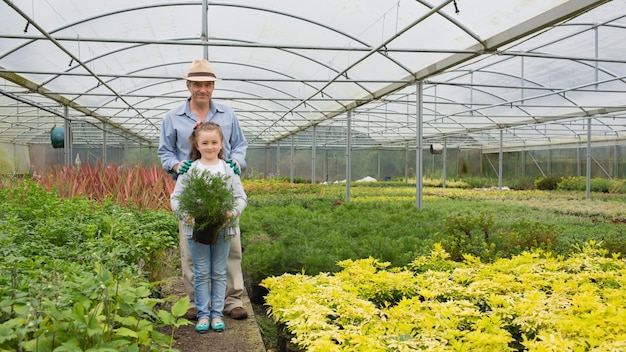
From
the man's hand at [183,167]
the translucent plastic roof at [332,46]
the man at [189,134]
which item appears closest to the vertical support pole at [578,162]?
the translucent plastic roof at [332,46]

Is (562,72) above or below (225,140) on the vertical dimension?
above

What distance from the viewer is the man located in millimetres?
3314

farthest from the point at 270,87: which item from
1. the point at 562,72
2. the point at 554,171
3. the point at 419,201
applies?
the point at 554,171

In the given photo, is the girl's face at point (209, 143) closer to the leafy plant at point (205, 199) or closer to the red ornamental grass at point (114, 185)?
the leafy plant at point (205, 199)

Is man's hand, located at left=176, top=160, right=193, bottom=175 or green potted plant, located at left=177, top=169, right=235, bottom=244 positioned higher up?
man's hand, located at left=176, top=160, right=193, bottom=175

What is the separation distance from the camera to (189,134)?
3398mm

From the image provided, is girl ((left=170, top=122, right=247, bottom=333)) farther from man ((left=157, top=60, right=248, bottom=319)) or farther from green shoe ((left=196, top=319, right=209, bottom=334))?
man ((left=157, top=60, right=248, bottom=319))

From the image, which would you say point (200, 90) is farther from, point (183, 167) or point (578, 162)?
point (578, 162)

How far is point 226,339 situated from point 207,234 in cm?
65

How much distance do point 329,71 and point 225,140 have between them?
734 centimetres

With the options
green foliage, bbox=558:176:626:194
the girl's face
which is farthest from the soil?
green foliage, bbox=558:176:626:194

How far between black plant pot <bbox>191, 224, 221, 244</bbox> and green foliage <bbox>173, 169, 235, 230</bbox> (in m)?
0.03

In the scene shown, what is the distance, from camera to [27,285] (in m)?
1.93

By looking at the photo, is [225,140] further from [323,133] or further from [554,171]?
[554,171]
